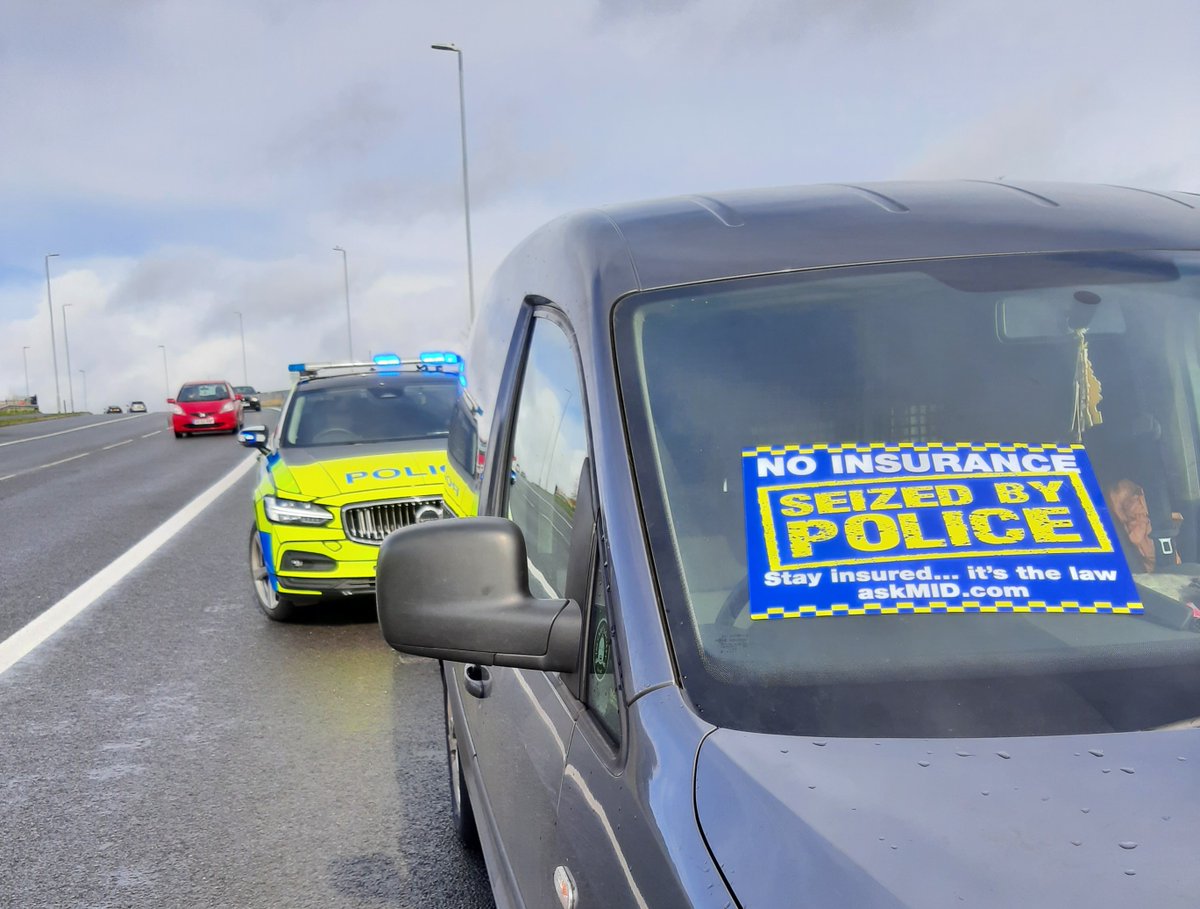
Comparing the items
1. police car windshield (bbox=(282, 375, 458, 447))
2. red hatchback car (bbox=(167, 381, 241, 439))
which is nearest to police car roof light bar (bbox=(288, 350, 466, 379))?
police car windshield (bbox=(282, 375, 458, 447))

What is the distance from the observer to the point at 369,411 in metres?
9.59

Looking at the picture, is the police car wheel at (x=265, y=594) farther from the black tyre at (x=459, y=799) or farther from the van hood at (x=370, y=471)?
the black tyre at (x=459, y=799)

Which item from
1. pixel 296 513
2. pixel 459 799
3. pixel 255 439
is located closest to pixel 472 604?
pixel 459 799

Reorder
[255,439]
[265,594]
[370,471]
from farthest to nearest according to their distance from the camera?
[255,439]
[265,594]
[370,471]

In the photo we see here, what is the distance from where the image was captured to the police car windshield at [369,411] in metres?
9.31

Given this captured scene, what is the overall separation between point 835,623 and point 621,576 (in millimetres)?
319

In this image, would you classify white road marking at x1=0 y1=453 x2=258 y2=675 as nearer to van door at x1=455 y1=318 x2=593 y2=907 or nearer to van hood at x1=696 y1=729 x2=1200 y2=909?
van door at x1=455 y1=318 x2=593 y2=907

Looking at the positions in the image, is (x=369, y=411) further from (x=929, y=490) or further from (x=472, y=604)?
(x=929, y=490)

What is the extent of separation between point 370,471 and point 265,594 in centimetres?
112

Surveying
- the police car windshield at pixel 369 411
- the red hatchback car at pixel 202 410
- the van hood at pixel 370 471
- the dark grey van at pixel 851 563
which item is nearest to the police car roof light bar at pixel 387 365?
the police car windshield at pixel 369 411

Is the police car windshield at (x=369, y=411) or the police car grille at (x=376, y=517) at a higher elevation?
the police car windshield at (x=369, y=411)

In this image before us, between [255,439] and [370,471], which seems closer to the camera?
[370,471]

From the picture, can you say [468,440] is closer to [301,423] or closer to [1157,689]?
[1157,689]

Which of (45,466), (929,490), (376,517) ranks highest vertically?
(929,490)
